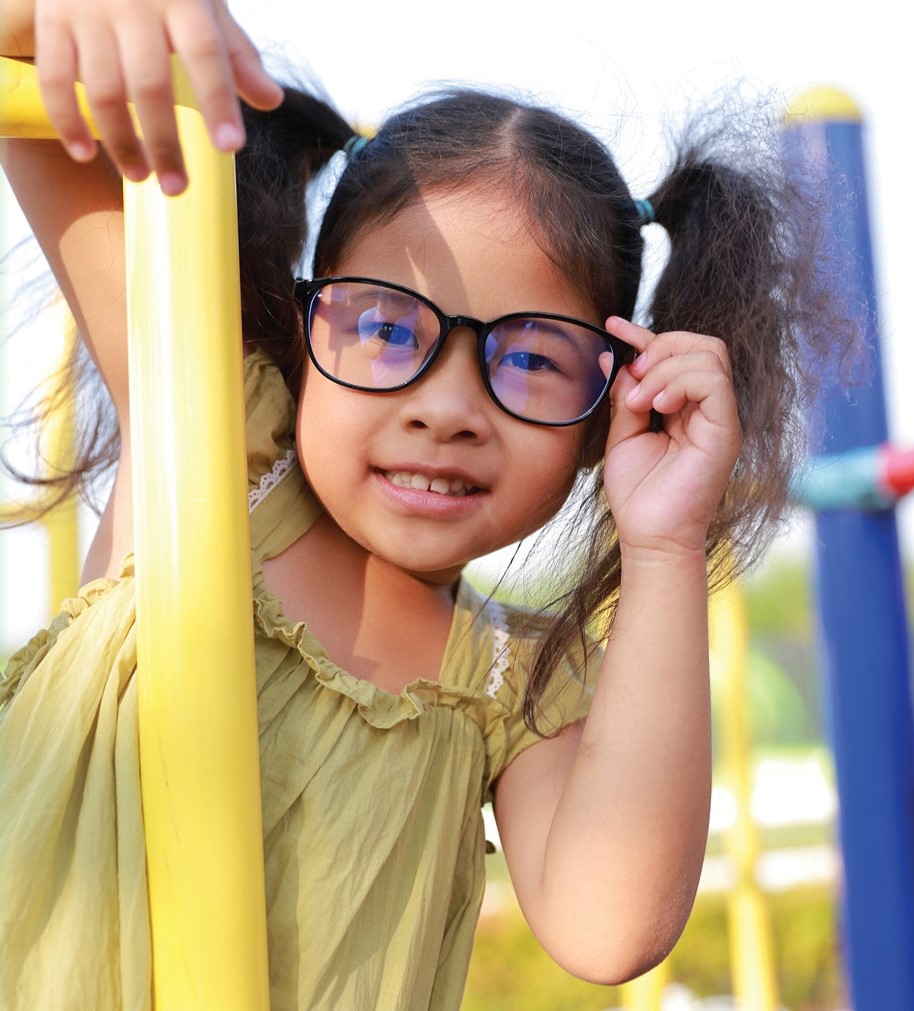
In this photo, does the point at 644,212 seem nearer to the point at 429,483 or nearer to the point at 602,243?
the point at 602,243

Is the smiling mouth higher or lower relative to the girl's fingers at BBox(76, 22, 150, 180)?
lower

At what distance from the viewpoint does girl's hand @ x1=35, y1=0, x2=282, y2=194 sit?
1.98 feet

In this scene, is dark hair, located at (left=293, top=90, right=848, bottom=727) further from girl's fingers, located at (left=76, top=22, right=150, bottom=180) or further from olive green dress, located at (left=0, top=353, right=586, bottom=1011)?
girl's fingers, located at (left=76, top=22, right=150, bottom=180)

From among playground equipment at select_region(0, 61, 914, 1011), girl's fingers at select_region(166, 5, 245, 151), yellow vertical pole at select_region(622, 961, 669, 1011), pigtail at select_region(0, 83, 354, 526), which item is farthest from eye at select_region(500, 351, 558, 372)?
yellow vertical pole at select_region(622, 961, 669, 1011)

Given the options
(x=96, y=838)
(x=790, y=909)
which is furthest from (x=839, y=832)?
(x=790, y=909)

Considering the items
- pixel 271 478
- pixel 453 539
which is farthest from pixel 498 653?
pixel 271 478

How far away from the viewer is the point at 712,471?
1049mm

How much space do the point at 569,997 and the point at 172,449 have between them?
448cm

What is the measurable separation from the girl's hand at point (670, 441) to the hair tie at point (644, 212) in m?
0.18

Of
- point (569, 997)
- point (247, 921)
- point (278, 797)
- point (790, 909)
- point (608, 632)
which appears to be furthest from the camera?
point (790, 909)

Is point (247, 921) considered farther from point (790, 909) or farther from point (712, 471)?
point (790, 909)

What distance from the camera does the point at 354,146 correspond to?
1241 millimetres

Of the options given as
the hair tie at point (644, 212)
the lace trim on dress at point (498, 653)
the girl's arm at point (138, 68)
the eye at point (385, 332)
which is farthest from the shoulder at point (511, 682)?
the girl's arm at point (138, 68)

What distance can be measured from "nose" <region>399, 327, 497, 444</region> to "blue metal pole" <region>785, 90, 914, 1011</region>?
0.94 m
